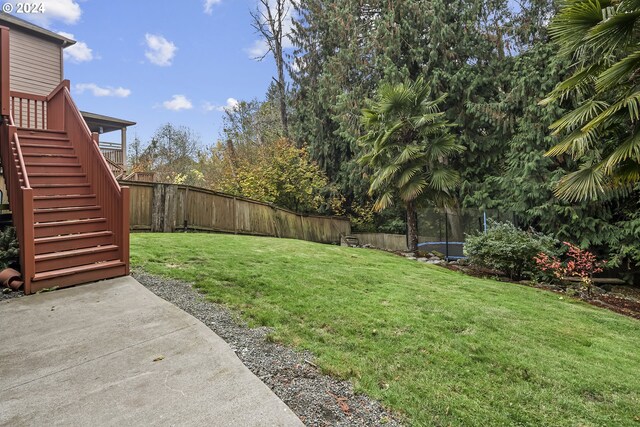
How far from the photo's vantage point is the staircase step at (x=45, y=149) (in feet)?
18.1

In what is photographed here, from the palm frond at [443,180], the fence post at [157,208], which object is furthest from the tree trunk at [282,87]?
the fence post at [157,208]

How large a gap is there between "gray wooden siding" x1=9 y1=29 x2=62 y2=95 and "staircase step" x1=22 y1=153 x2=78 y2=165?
855 cm

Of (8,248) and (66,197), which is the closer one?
(8,248)

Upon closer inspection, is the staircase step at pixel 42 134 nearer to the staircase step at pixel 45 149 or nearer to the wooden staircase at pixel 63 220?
the wooden staircase at pixel 63 220

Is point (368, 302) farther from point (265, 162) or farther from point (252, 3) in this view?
point (252, 3)

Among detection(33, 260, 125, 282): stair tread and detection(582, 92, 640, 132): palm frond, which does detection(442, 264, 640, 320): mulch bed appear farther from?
detection(33, 260, 125, 282): stair tread

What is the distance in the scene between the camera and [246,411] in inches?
78.6

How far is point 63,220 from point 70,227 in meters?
0.23

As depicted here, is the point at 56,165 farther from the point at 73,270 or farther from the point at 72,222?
the point at 73,270

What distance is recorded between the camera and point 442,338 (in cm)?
330

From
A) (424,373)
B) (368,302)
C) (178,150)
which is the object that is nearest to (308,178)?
(368,302)

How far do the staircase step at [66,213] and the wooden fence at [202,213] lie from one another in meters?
3.35

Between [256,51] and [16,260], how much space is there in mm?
19787

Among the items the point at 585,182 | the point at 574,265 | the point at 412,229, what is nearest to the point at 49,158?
the point at 585,182
